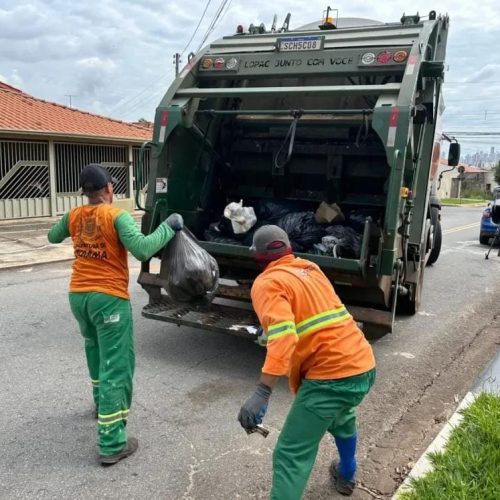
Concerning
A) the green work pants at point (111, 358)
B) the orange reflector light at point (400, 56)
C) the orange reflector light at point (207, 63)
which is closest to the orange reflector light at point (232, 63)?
the orange reflector light at point (207, 63)

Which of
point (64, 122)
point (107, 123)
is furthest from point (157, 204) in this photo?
point (107, 123)

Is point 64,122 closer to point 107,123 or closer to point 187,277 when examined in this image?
point 107,123

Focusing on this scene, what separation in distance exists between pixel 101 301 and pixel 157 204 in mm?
2020

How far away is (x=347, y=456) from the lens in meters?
2.83

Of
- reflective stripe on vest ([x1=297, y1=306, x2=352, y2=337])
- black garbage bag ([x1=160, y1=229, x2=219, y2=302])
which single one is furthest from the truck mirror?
reflective stripe on vest ([x1=297, y1=306, x2=352, y2=337])

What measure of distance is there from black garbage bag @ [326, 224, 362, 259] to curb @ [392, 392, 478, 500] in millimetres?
1473

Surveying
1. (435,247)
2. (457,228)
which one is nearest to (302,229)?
(435,247)

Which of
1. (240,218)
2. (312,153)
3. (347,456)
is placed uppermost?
(312,153)

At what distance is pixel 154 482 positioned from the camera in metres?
2.93

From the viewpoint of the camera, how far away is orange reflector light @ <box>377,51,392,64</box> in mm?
4883

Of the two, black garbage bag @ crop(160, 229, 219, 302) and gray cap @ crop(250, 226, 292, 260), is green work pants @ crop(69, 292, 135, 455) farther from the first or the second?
gray cap @ crop(250, 226, 292, 260)

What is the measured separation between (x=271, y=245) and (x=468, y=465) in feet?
5.27

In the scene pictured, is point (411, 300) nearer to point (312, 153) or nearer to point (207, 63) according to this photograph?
point (312, 153)

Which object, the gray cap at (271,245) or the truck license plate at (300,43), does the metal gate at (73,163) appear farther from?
the gray cap at (271,245)
